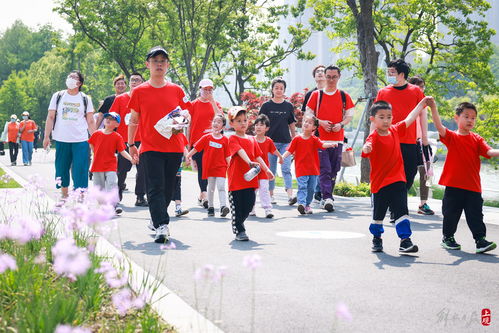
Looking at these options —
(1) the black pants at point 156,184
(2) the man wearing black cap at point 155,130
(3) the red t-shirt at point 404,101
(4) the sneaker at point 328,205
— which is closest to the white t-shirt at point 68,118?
(2) the man wearing black cap at point 155,130

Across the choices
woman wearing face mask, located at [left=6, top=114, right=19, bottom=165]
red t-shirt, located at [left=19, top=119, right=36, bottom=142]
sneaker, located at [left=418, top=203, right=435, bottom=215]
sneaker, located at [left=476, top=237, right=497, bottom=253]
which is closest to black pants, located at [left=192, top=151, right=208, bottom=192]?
sneaker, located at [left=418, top=203, right=435, bottom=215]

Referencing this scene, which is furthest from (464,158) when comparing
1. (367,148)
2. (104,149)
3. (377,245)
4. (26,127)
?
(26,127)

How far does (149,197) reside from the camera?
738 cm

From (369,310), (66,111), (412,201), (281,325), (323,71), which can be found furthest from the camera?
(412,201)

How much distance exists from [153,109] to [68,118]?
3.00m

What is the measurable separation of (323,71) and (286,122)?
3.81ft

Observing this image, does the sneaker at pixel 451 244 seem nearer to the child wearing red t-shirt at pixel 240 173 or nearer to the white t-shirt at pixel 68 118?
the child wearing red t-shirt at pixel 240 173

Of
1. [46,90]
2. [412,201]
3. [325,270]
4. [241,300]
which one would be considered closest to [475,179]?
[325,270]

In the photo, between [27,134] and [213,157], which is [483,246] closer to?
[213,157]

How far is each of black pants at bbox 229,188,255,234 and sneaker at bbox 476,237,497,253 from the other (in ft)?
8.07

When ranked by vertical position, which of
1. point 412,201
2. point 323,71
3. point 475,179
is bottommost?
point 412,201

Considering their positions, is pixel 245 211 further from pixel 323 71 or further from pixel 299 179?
pixel 323 71

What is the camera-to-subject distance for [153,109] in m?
7.28

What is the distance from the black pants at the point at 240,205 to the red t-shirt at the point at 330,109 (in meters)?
3.52
